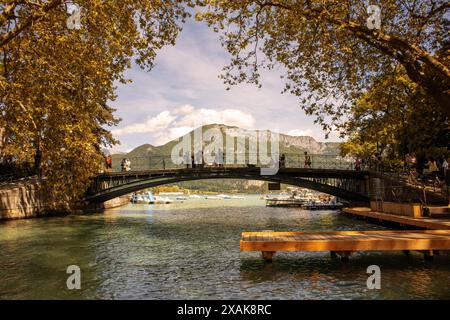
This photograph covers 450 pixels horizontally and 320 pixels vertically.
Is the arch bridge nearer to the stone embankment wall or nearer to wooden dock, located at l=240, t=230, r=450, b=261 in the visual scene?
the stone embankment wall

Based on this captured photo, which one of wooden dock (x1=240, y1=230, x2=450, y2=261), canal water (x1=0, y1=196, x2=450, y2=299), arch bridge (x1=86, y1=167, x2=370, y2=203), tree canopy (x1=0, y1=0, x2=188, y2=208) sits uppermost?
tree canopy (x1=0, y1=0, x2=188, y2=208)

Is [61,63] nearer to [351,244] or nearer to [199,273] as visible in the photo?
[199,273]

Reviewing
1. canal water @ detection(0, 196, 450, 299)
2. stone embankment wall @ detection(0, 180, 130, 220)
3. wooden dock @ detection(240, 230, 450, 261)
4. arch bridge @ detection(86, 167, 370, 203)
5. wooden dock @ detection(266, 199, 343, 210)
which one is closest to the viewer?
canal water @ detection(0, 196, 450, 299)

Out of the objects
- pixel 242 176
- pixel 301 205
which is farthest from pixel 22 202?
pixel 301 205

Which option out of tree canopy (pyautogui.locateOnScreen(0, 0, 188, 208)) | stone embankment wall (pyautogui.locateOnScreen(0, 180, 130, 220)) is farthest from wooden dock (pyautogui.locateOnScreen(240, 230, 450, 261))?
stone embankment wall (pyautogui.locateOnScreen(0, 180, 130, 220))

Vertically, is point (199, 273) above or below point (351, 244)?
below

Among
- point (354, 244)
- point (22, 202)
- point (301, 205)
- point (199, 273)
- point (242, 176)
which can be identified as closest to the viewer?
point (199, 273)

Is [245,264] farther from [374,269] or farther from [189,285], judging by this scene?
[374,269]

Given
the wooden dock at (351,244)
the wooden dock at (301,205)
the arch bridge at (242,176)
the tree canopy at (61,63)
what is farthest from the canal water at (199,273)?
the wooden dock at (301,205)

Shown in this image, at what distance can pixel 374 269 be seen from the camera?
16312 mm

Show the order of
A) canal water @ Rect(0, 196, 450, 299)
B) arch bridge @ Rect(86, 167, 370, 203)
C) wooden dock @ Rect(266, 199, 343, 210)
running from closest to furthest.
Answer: canal water @ Rect(0, 196, 450, 299)
arch bridge @ Rect(86, 167, 370, 203)
wooden dock @ Rect(266, 199, 343, 210)

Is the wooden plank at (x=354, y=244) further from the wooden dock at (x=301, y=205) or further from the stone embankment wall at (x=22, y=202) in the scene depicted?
the wooden dock at (x=301, y=205)

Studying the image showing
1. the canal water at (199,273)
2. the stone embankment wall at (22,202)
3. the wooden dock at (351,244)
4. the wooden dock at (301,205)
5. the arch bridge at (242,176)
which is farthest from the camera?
the wooden dock at (301,205)

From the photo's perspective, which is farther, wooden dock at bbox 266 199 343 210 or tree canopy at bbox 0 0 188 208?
wooden dock at bbox 266 199 343 210
